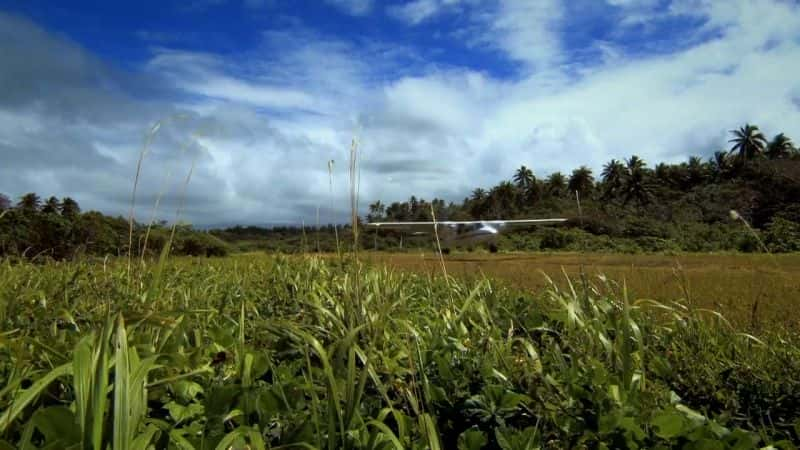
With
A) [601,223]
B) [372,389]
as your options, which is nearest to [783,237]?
[601,223]

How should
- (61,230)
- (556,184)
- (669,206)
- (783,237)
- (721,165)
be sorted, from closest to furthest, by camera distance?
(61,230) < (783,237) < (669,206) < (721,165) < (556,184)

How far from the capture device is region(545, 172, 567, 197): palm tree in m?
55.5

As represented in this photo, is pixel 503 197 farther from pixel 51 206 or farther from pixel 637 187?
pixel 51 206

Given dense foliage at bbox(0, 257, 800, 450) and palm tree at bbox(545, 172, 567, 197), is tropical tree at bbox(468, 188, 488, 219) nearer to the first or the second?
palm tree at bbox(545, 172, 567, 197)

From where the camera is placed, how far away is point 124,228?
930 cm

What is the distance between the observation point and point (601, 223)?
57.8ft

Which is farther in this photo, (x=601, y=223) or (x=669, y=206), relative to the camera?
(x=669, y=206)

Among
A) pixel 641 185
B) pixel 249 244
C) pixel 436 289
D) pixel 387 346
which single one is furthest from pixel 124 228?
pixel 641 185

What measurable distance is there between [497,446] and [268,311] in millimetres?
1600

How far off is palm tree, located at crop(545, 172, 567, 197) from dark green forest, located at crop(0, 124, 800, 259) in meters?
2.93

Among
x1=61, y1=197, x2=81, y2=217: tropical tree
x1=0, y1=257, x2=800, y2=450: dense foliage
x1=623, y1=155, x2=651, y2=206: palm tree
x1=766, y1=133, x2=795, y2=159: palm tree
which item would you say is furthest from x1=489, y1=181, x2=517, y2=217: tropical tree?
x1=0, y1=257, x2=800, y2=450: dense foliage

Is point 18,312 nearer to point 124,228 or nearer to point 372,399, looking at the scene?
point 372,399

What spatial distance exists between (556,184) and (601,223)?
135ft

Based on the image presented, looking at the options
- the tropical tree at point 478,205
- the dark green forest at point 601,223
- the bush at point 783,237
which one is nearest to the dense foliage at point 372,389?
the dark green forest at point 601,223
